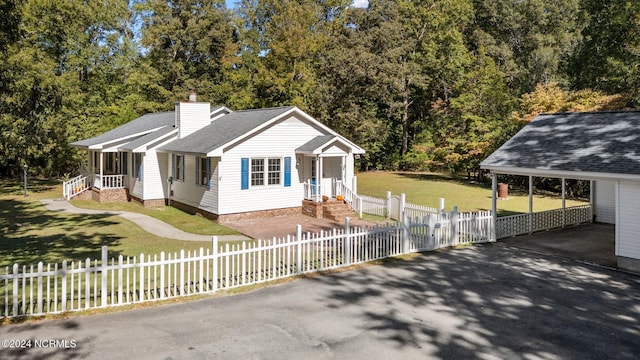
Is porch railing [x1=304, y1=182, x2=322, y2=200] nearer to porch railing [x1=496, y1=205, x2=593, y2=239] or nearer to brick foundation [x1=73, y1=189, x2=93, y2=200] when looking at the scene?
porch railing [x1=496, y1=205, x2=593, y2=239]

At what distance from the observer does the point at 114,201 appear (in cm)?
2695

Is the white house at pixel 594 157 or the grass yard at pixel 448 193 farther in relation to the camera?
the grass yard at pixel 448 193

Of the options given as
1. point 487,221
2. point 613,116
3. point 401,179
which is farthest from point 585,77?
point 487,221

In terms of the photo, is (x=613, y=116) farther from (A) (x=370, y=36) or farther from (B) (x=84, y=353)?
(A) (x=370, y=36)

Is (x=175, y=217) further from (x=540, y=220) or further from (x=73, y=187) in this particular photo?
(x=540, y=220)

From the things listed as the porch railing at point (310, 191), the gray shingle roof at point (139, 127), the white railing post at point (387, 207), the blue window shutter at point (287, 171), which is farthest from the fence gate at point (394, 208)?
the gray shingle roof at point (139, 127)

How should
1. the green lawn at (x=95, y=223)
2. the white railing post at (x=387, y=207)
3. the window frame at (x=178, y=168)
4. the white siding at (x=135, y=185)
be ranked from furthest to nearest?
the white siding at (x=135, y=185)
the window frame at (x=178, y=168)
the white railing post at (x=387, y=207)
the green lawn at (x=95, y=223)

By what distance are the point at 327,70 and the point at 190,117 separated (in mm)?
21721

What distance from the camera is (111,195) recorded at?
26.9 metres

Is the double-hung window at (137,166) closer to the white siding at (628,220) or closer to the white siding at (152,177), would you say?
the white siding at (152,177)

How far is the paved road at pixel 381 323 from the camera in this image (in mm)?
7668

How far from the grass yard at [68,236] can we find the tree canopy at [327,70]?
12.5 meters

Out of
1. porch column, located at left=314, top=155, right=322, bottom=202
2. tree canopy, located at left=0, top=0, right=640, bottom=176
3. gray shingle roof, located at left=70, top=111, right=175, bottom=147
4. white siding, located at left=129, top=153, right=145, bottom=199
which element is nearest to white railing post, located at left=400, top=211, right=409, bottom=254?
porch column, located at left=314, top=155, right=322, bottom=202

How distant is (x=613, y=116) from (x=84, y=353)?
19.1m
